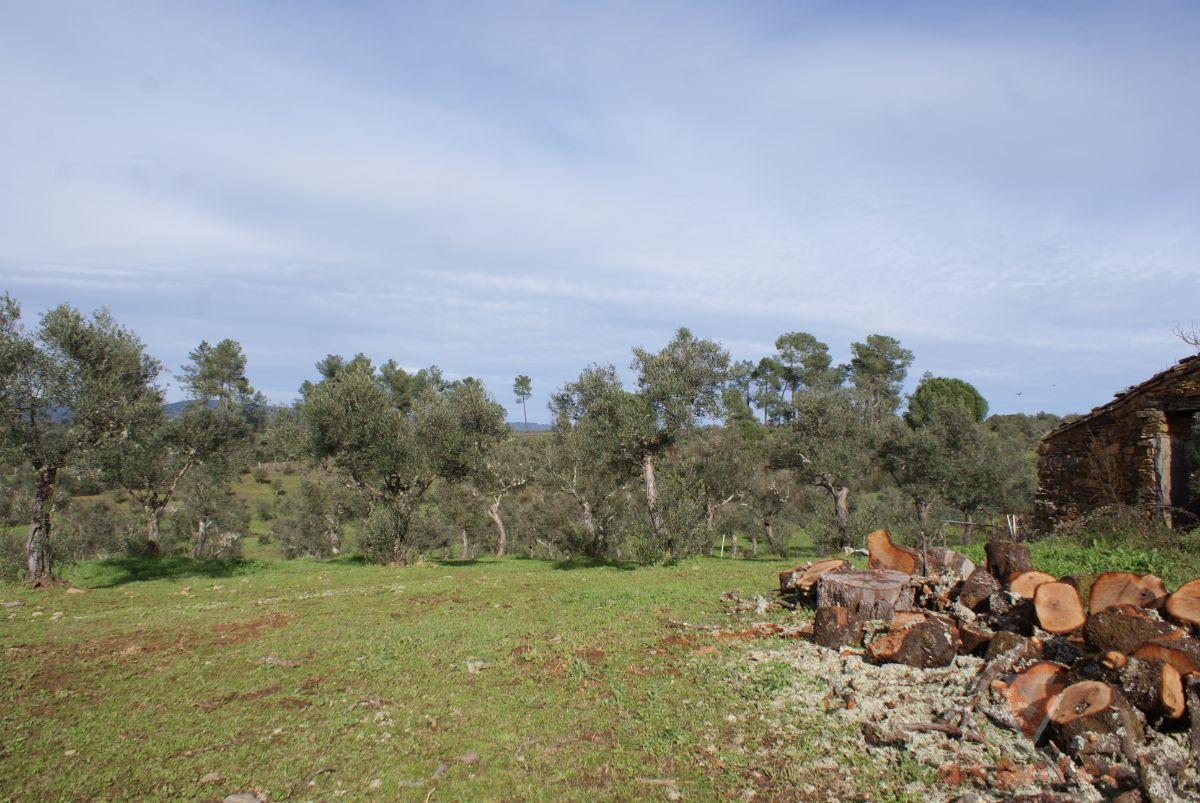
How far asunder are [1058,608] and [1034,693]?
2068 mm

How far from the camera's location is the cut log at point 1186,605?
21.3ft

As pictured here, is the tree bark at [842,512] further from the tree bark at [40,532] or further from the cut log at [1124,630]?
the tree bark at [40,532]

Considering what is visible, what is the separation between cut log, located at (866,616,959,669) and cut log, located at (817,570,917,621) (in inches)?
47.9

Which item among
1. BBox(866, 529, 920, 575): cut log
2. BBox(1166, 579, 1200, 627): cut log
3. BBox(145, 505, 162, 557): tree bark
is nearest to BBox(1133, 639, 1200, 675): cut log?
BBox(1166, 579, 1200, 627): cut log

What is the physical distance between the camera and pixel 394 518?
2491 centimetres

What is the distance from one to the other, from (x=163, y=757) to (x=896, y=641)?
815cm

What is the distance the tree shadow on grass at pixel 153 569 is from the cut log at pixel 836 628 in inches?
814

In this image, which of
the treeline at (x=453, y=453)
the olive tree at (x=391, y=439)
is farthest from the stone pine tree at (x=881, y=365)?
the olive tree at (x=391, y=439)

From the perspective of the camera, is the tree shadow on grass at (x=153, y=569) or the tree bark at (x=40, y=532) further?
the tree shadow on grass at (x=153, y=569)

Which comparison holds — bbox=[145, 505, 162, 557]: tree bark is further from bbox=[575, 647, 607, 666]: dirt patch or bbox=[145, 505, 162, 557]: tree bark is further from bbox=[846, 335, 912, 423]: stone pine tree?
bbox=[846, 335, 912, 423]: stone pine tree

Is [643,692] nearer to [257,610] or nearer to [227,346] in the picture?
[257,610]

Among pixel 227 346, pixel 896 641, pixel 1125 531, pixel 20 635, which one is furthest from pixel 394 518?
pixel 227 346

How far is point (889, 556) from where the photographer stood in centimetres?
1136

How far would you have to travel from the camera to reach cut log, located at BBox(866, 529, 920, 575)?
11102mm
